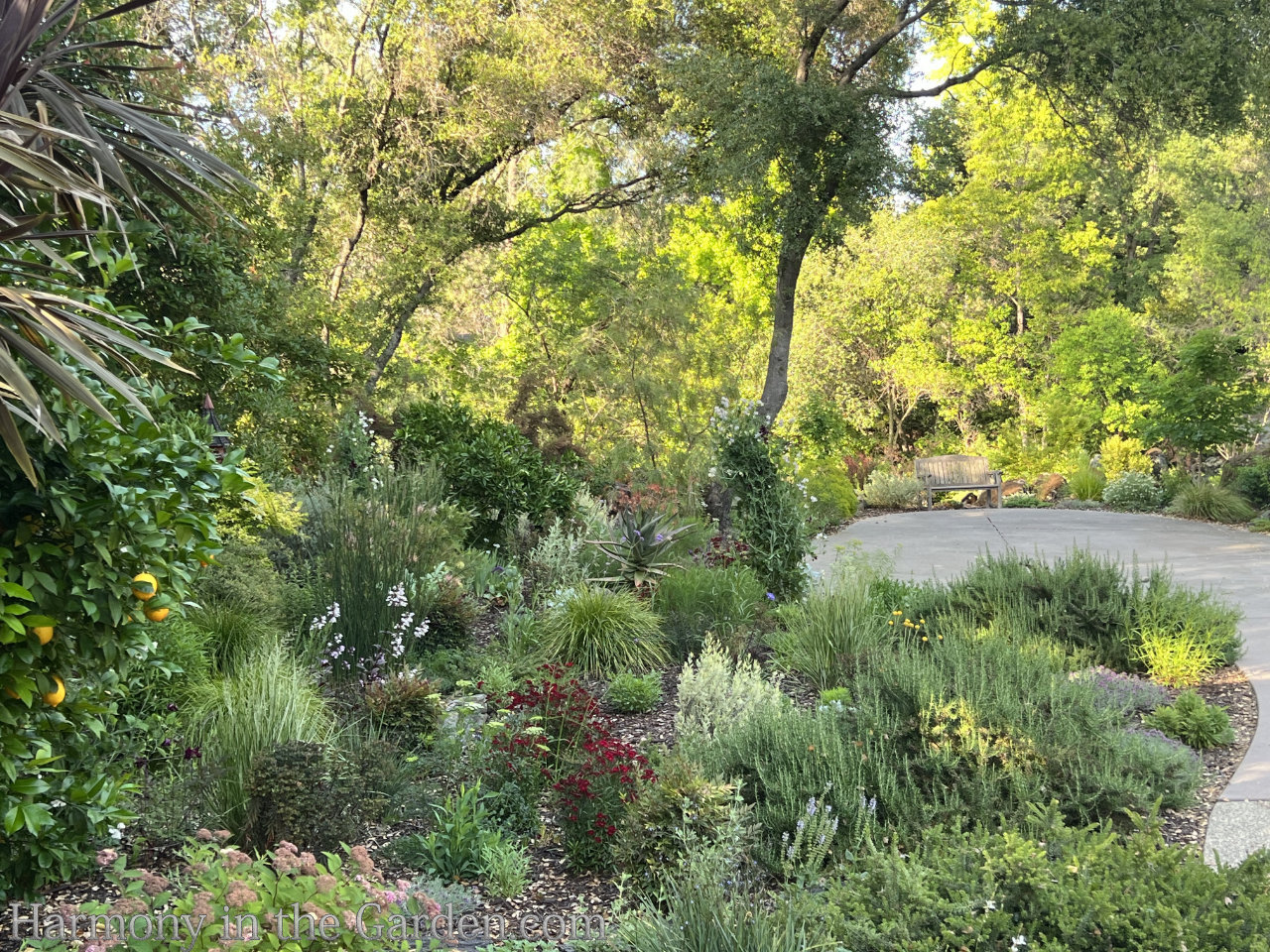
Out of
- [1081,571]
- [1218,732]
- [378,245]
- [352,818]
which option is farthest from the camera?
[378,245]

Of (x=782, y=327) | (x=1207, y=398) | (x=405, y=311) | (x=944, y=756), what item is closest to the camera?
(x=944, y=756)

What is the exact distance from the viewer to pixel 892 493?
56.7ft

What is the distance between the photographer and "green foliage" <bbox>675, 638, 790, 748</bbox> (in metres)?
4.50

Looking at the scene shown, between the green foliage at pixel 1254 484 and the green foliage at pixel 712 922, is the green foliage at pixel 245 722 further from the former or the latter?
the green foliage at pixel 1254 484

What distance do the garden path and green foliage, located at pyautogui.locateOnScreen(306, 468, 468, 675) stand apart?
3286 millimetres

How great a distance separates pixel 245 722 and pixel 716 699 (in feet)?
7.32

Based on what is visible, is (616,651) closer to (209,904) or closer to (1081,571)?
(1081,571)

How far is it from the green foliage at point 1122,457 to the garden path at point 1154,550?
5.20 meters

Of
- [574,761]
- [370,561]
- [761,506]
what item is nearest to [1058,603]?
[761,506]

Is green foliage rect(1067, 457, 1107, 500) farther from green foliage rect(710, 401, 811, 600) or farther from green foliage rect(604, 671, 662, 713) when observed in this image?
green foliage rect(604, 671, 662, 713)

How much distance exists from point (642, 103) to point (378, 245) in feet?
14.4

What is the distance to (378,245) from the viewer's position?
1416 cm

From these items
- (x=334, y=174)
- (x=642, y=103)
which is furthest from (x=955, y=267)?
(x=334, y=174)

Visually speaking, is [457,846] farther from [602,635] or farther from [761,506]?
[761,506]
